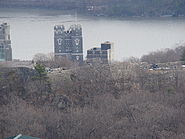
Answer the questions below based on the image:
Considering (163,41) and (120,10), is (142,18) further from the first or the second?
(163,41)

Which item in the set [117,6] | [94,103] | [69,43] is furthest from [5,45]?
[117,6]

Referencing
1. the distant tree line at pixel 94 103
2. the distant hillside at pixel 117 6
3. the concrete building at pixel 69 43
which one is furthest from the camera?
the distant hillside at pixel 117 6

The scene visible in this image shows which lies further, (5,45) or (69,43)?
(5,45)

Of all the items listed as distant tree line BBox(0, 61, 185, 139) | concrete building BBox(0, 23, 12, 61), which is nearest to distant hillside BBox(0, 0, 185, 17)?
concrete building BBox(0, 23, 12, 61)

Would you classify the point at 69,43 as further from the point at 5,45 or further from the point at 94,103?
the point at 94,103

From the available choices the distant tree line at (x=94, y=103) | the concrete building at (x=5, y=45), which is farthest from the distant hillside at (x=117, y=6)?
the distant tree line at (x=94, y=103)

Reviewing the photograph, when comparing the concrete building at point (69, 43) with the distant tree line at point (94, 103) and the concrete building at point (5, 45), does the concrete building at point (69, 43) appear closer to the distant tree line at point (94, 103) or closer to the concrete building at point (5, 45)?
the concrete building at point (5, 45)

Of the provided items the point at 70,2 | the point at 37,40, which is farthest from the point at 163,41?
the point at 70,2
